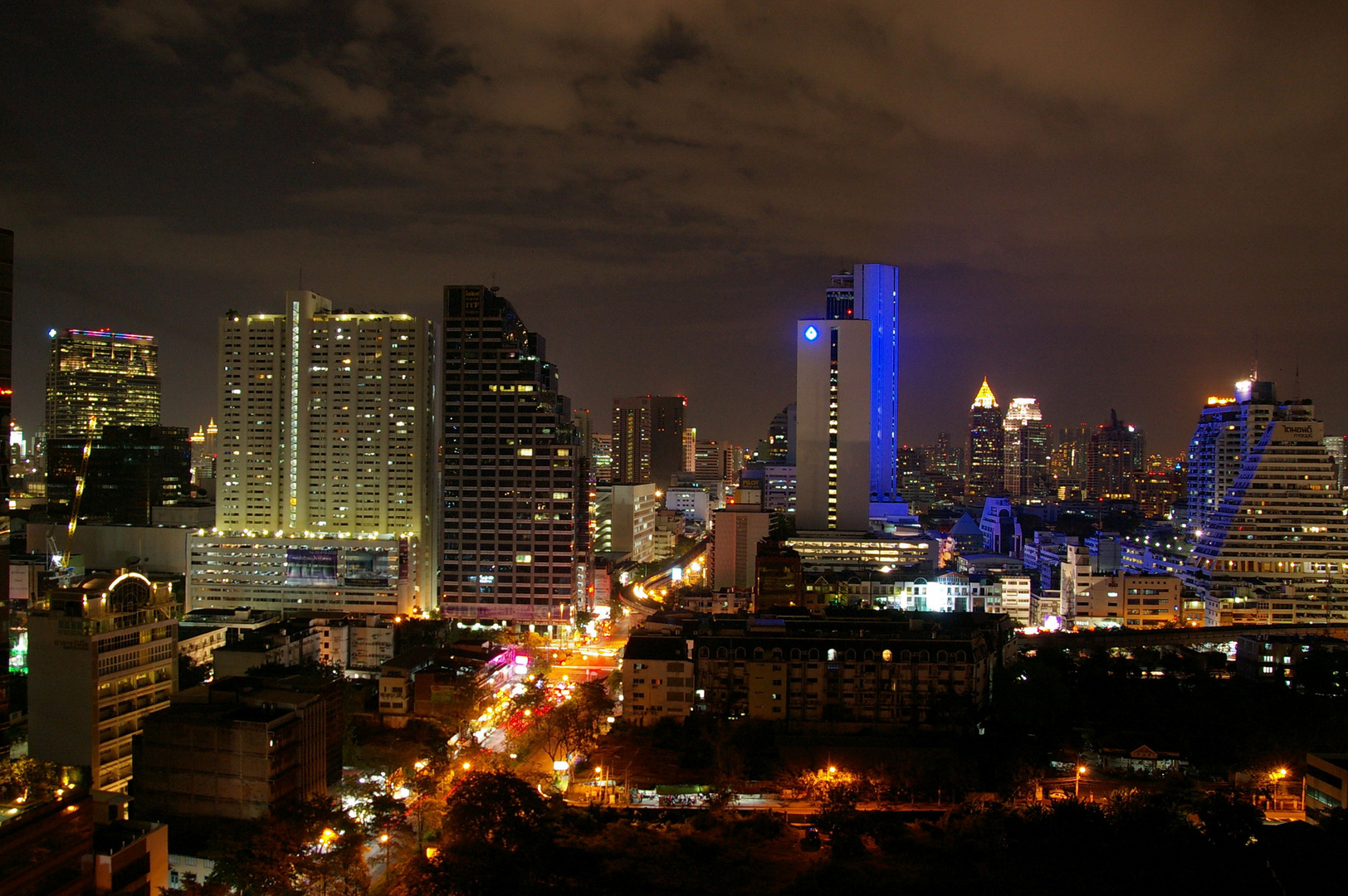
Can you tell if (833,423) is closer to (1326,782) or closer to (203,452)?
(1326,782)

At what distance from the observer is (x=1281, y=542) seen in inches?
963

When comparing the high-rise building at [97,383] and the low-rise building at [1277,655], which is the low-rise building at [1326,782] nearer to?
the low-rise building at [1277,655]

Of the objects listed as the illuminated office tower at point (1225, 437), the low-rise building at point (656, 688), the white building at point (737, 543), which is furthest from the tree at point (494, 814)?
the illuminated office tower at point (1225, 437)

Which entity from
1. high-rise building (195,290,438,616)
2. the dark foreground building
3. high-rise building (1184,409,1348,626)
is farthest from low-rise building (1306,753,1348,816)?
high-rise building (195,290,438,616)

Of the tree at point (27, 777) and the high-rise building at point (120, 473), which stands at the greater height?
the high-rise building at point (120, 473)

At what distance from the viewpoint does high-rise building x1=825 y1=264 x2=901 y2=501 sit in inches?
1528

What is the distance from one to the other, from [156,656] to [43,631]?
1.64 m

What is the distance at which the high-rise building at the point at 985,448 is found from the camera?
224 ft

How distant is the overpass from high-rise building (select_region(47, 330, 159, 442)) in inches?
1507

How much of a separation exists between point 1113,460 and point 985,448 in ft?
31.7

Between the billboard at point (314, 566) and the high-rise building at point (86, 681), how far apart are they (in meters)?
11.5

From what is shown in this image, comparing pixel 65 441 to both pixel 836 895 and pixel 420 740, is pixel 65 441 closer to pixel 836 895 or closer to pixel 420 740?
pixel 420 740

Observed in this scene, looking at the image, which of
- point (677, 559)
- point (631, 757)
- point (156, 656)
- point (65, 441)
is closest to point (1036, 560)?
point (677, 559)

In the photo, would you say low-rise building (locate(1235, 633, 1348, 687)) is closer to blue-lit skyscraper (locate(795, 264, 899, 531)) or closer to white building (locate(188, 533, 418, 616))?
blue-lit skyscraper (locate(795, 264, 899, 531))
